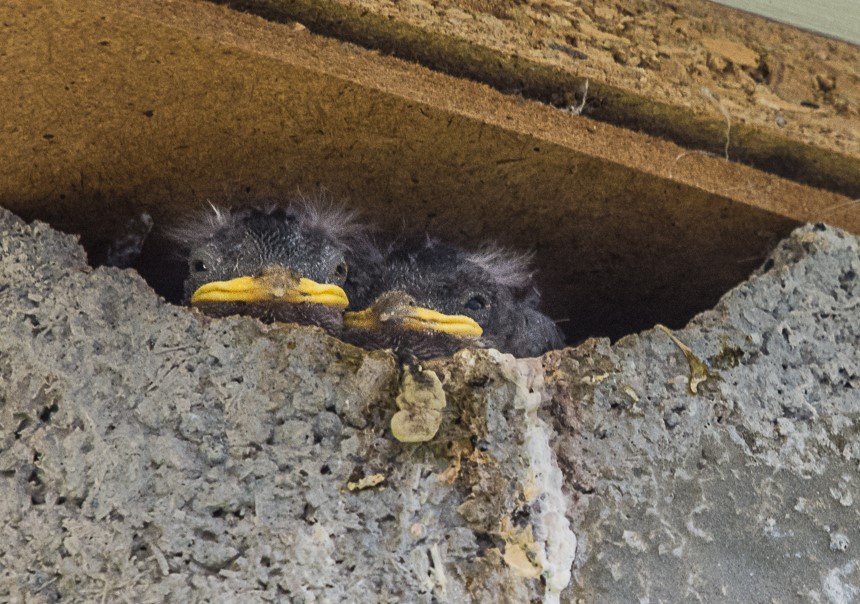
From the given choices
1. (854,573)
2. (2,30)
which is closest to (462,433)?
(854,573)

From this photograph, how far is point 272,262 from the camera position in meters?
2.14

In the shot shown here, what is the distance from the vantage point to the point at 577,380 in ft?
6.12

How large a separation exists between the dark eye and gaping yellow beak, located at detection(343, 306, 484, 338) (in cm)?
18

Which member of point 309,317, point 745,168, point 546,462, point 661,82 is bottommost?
point 309,317

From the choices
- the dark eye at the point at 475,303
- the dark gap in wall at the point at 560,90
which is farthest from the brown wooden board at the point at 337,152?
the dark eye at the point at 475,303

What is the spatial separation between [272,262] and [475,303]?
46 cm

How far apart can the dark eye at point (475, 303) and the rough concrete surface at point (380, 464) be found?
0.49 meters

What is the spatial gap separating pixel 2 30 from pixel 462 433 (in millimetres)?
915

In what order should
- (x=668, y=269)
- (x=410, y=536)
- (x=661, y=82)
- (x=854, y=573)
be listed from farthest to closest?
(x=668, y=269) < (x=661, y=82) < (x=854, y=573) < (x=410, y=536)

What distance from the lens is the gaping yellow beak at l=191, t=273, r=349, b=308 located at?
200 centimetres

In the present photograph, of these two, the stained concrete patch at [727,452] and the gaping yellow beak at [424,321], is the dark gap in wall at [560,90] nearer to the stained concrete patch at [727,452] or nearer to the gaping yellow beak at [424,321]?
the stained concrete patch at [727,452]

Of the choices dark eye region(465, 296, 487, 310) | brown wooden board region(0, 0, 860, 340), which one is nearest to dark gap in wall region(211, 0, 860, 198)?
brown wooden board region(0, 0, 860, 340)

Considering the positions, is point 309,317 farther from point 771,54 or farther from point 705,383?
point 771,54

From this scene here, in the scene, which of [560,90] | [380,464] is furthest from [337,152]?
[380,464]
